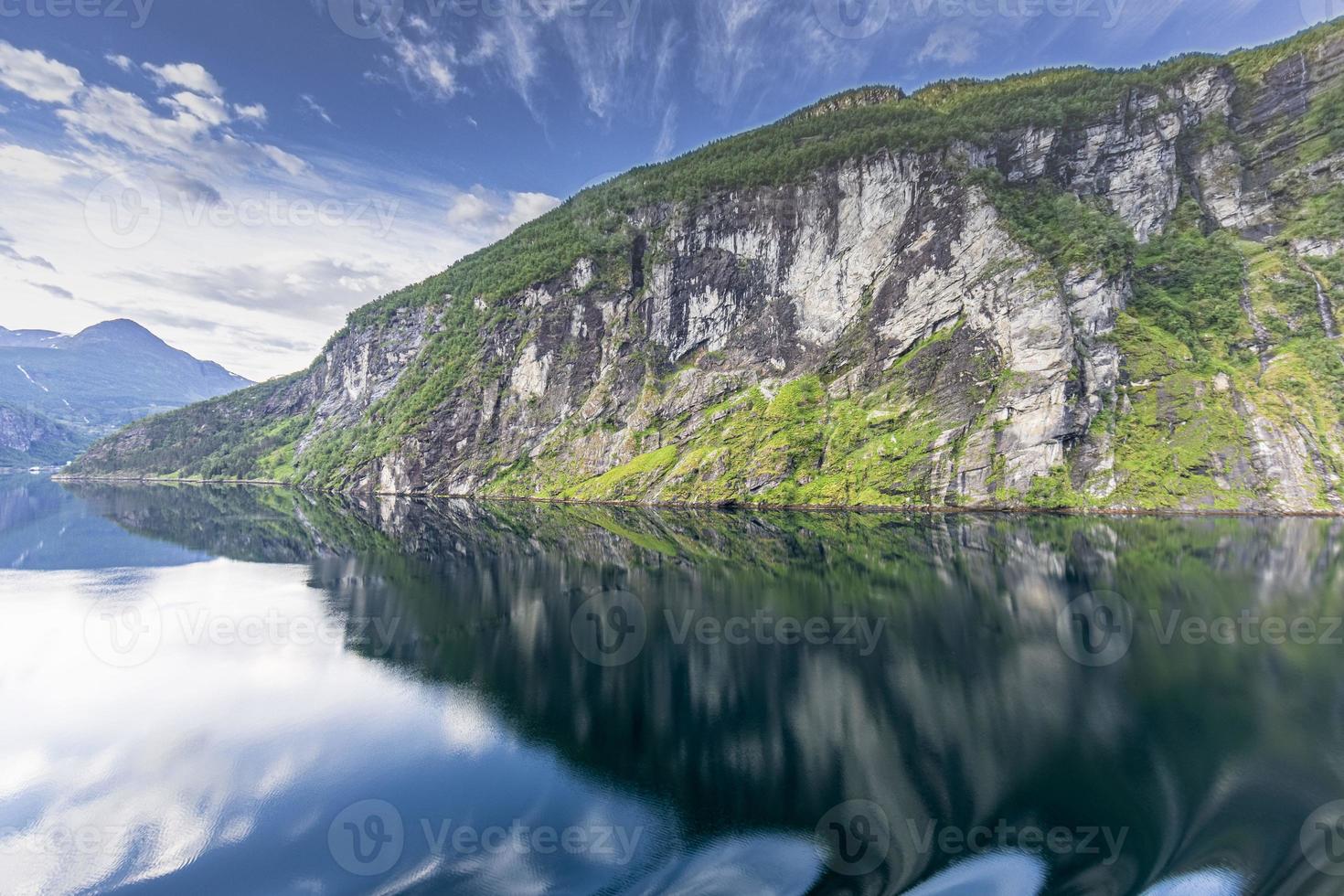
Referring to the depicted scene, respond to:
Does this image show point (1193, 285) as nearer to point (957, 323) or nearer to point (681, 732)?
point (957, 323)

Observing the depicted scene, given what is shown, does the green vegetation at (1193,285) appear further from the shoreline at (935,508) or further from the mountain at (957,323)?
the shoreline at (935,508)

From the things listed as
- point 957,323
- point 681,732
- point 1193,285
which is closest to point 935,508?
point 957,323

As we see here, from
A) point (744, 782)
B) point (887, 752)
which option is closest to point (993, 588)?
point (887, 752)

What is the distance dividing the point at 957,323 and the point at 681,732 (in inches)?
4277

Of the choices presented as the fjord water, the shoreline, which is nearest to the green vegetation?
the shoreline

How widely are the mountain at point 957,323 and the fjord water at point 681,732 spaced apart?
148ft

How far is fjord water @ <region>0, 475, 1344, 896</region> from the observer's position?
14.6 m

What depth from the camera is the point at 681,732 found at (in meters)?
21.1

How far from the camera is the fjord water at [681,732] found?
14.6 m

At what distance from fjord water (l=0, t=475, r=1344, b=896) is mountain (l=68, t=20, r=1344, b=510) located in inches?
1773

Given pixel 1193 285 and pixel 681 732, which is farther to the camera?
pixel 1193 285

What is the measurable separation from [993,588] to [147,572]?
72864mm

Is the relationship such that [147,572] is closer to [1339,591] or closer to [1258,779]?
[1258,779]

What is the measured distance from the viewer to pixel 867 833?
15.2m
